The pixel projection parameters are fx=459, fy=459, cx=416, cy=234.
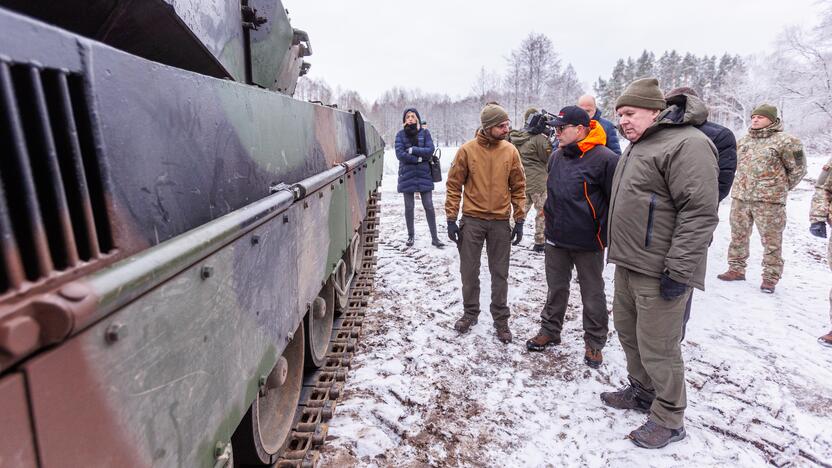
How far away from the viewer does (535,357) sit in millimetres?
3811

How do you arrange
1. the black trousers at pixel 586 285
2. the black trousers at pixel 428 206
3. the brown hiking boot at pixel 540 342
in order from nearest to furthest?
the black trousers at pixel 586 285, the brown hiking boot at pixel 540 342, the black trousers at pixel 428 206

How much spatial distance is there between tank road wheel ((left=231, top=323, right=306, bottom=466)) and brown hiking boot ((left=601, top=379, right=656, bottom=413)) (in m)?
2.07

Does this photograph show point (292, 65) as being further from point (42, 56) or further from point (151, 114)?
point (42, 56)

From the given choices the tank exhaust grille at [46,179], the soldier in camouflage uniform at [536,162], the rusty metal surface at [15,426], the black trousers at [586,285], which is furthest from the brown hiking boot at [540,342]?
the rusty metal surface at [15,426]

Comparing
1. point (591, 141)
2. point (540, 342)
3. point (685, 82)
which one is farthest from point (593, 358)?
point (685, 82)

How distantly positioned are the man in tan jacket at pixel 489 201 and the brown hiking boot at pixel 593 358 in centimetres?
68

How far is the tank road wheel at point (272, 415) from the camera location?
81.4 inches

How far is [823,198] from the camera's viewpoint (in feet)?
13.3

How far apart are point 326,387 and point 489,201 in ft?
6.53

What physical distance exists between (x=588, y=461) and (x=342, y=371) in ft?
5.43

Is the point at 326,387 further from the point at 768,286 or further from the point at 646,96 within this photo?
the point at 768,286

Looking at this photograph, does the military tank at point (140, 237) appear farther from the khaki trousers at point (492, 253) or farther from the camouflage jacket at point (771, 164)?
the camouflage jacket at point (771, 164)

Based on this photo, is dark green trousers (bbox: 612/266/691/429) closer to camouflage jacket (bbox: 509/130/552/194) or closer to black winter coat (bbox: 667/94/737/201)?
black winter coat (bbox: 667/94/737/201)

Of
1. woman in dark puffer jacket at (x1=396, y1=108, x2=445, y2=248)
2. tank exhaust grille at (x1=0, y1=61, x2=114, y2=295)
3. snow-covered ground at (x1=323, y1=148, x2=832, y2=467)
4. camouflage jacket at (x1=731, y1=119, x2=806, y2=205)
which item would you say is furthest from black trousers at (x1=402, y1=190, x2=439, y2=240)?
tank exhaust grille at (x1=0, y1=61, x2=114, y2=295)
